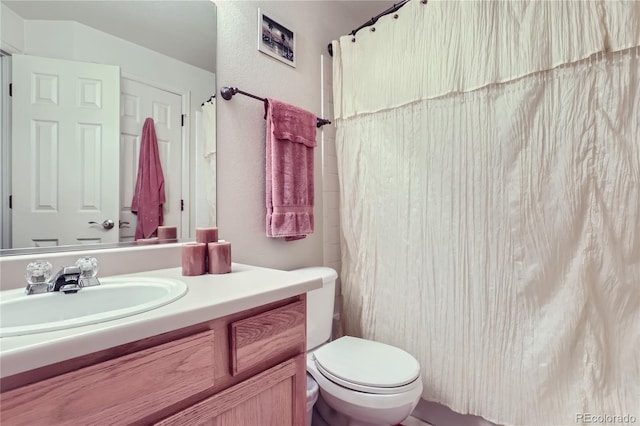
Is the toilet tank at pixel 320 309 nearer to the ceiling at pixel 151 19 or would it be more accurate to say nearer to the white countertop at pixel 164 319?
the white countertop at pixel 164 319

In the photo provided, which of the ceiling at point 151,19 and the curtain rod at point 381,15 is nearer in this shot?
the ceiling at point 151,19

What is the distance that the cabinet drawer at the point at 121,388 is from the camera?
481 millimetres

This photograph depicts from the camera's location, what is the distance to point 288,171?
1.52m

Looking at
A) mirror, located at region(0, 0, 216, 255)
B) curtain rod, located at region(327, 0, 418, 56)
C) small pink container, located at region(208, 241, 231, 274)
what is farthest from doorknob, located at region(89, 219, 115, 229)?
curtain rod, located at region(327, 0, 418, 56)

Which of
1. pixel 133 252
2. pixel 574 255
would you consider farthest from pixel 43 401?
pixel 574 255

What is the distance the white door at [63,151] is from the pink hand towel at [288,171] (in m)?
0.63

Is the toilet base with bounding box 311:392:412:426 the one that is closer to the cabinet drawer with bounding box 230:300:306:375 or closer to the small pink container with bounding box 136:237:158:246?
the cabinet drawer with bounding box 230:300:306:375

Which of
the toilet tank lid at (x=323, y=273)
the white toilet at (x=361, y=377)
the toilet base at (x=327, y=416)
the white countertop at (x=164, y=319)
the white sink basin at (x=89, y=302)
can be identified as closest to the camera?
the white countertop at (x=164, y=319)

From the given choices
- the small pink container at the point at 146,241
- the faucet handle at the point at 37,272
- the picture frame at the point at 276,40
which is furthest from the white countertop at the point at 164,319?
the picture frame at the point at 276,40

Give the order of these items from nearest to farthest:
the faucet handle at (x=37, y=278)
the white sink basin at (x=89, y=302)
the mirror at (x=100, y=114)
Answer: the white sink basin at (x=89, y=302) < the faucet handle at (x=37, y=278) < the mirror at (x=100, y=114)

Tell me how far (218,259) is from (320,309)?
2.22 feet

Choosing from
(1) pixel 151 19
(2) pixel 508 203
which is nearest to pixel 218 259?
(1) pixel 151 19

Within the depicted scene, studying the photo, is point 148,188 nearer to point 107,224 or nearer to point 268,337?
point 107,224

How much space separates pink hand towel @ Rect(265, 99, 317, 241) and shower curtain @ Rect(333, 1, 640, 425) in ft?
1.16
